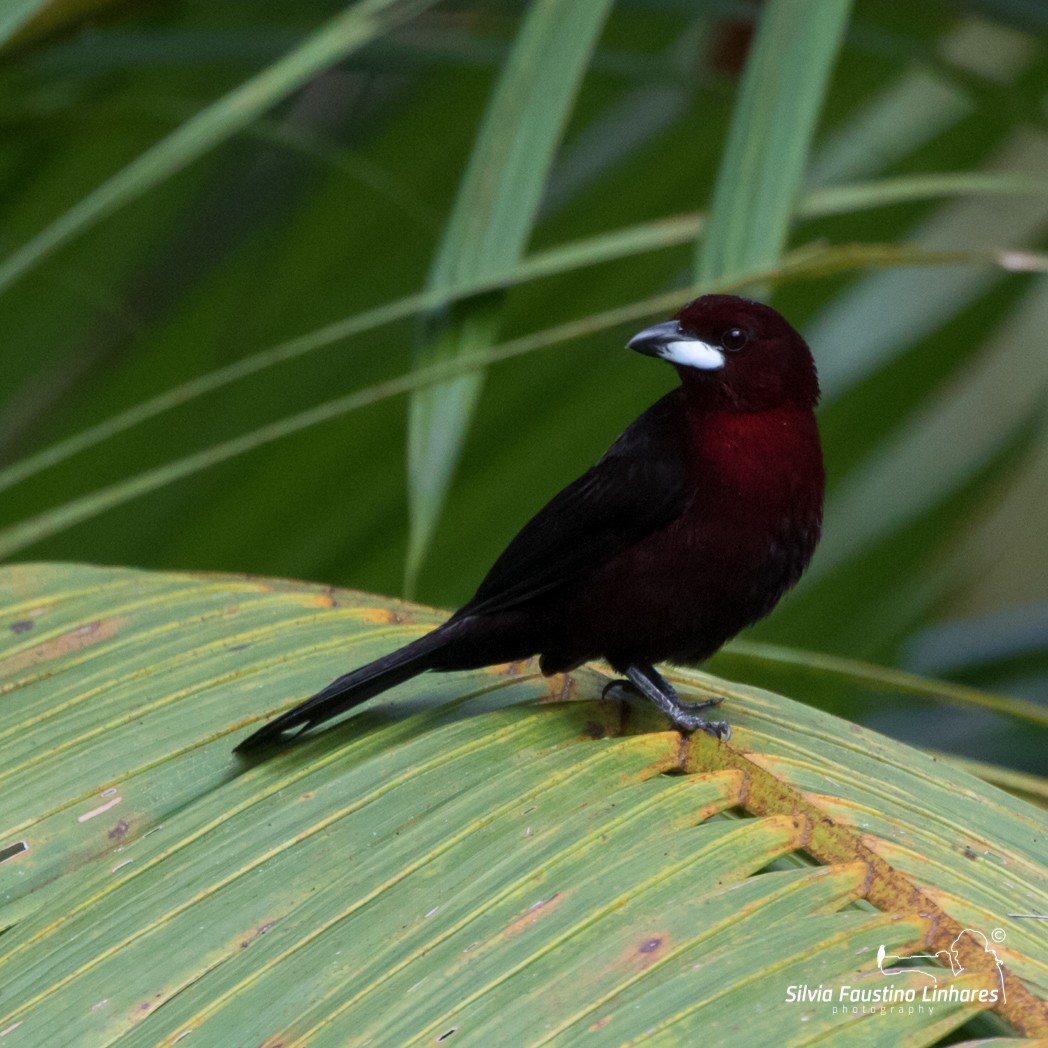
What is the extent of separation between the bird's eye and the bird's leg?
512 mm

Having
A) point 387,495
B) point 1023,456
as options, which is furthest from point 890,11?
point 387,495

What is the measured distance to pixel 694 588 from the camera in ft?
6.70

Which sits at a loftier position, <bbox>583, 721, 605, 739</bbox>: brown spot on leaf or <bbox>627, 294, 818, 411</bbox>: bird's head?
<bbox>627, 294, 818, 411</bbox>: bird's head

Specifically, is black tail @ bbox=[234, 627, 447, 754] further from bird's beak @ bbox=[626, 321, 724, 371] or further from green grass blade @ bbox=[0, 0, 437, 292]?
green grass blade @ bbox=[0, 0, 437, 292]

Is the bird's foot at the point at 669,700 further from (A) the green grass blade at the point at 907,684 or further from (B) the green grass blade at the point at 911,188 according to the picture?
(B) the green grass blade at the point at 911,188

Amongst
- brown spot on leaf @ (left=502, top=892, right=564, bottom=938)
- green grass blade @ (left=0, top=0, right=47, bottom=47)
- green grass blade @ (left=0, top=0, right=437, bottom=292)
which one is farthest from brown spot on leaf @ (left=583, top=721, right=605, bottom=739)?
green grass blade @ (left=0, top=0, right=47, bottom=47)

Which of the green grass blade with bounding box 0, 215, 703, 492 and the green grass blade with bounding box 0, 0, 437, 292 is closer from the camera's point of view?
the green grass blade with bounding box 0, 215, 703, 492

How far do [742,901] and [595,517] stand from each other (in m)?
0.92

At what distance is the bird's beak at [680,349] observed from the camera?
2123 millimetres

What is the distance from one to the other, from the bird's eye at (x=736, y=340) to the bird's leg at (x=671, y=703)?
51cm

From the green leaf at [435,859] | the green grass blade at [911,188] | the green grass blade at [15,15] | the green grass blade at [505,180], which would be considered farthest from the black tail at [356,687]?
the green grass blade at [15,15]

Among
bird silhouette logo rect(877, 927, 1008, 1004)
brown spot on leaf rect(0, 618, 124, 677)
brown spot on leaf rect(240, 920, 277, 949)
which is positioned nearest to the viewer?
bird silhouette logo rect(877, 927, 1008, 1004)

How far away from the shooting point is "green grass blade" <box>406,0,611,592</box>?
2.03 meters

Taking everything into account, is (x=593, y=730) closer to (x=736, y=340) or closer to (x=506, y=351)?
(x=506, y=351)
